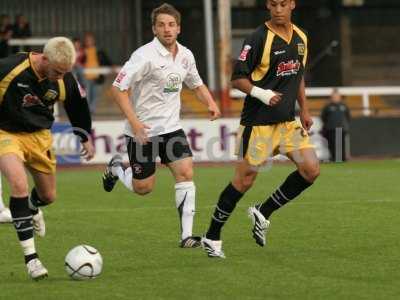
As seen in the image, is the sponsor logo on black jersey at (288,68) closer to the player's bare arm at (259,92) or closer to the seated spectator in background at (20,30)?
the player's bare arm at (259,92)

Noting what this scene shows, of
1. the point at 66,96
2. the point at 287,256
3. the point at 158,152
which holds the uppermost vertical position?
the point at 66,96

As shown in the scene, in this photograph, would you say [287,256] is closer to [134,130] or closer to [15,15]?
[134,130]

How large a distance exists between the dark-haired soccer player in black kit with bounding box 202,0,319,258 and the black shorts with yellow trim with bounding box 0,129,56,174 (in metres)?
1.43

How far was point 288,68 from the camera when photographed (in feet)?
31.0

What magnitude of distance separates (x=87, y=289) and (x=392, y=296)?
206cm

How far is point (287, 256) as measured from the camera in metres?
9.42

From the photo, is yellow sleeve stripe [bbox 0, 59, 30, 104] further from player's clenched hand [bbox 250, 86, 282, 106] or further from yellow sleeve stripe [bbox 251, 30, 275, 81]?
yellow sleeve stripe [bbox 251, 30, 275, 81]

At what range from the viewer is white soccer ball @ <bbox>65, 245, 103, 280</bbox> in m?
8.36

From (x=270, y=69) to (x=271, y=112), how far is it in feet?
1.13

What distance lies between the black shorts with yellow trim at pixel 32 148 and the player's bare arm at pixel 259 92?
1546 millimetres

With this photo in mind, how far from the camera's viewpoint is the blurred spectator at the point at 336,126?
2281 cm

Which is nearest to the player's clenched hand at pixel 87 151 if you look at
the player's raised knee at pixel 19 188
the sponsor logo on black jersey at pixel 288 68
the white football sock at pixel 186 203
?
the player's raised knee at pixel 19 188

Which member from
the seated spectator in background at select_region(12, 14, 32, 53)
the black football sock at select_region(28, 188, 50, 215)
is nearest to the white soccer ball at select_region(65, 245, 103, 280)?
the black football sock at select_region(28, 188, 50, 215)

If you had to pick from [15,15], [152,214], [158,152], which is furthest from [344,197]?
[15,15]
